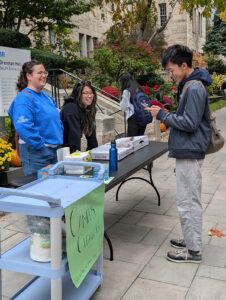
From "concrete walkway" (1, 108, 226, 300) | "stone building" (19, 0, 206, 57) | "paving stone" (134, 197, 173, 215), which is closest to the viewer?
"concrete walkway" (1, 108, 226, 300)

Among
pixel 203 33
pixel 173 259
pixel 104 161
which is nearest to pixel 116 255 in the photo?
pixel 173 259

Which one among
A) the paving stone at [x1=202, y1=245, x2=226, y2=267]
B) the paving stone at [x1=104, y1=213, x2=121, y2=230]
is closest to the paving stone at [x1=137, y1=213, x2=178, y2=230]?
the paving stone at [x1=104, y1=213, x2=121, y2=230]

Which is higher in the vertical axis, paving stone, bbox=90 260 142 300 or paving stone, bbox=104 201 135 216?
paving stone, bbox=104 201 135 216

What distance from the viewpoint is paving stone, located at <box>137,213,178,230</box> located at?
4708 millimetres

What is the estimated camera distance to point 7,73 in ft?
17.8

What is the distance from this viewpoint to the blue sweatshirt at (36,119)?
376cm

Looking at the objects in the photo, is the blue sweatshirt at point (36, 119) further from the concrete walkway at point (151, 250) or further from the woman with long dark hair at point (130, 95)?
the woman with long dark hair at point (130, 95)

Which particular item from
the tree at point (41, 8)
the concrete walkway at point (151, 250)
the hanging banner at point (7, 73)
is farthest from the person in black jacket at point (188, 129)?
the tree at point (41, 8)

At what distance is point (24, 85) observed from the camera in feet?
13.2

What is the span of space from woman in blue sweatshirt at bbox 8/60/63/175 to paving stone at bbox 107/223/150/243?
1151 millimetres

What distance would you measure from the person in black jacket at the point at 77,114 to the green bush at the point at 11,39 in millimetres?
7378

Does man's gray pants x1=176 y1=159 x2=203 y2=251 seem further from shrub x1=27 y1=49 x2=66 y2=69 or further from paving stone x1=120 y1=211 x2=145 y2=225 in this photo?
shrub x1=27 y1=49 x2=66 y2=69

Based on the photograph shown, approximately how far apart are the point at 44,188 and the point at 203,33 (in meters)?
46.0

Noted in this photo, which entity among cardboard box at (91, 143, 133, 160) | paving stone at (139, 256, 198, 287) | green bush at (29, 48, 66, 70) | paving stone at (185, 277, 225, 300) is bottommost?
paving stone at (185, 277, 225, 300)
